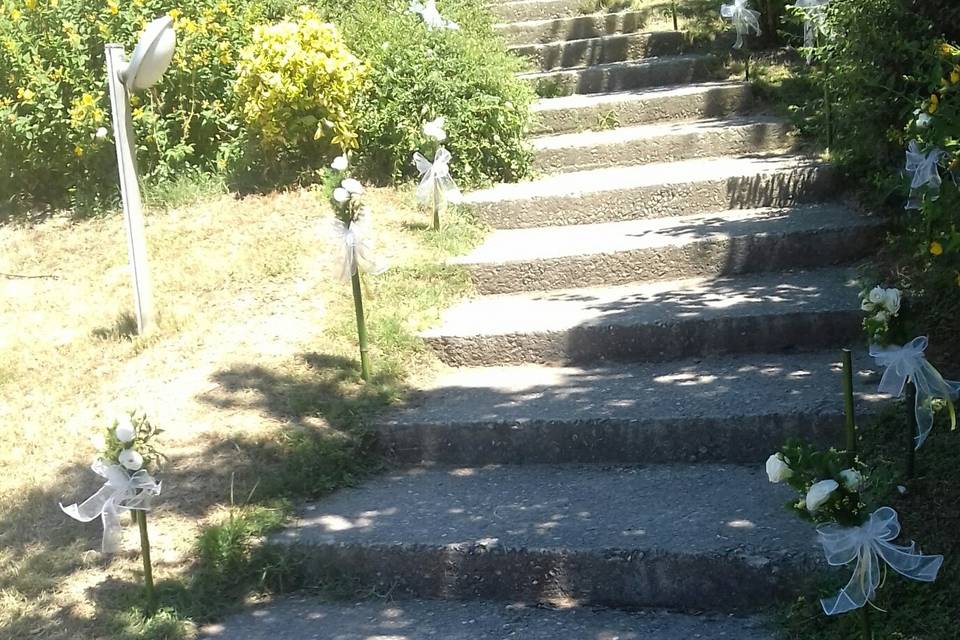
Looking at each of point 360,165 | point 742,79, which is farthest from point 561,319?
point 742,79

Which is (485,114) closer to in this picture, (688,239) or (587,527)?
(688,239)

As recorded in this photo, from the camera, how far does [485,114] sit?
6.98 m

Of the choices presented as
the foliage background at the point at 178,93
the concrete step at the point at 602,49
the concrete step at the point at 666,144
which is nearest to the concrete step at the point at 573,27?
the concrete step at the point at 602,49

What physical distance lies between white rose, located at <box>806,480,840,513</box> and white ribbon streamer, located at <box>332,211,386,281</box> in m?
2.68

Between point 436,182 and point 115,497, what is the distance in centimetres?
315

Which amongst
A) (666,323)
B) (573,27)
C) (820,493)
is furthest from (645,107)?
(820,493)

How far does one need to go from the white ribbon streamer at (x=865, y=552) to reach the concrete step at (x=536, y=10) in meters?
7.47

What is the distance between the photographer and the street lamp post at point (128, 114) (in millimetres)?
5411

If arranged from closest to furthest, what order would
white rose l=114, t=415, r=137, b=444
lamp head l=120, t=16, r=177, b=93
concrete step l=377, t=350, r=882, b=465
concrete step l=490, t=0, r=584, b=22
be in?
white rose l=114, t=415, r=137, b=444, concrete step l=377, t=350, r=882, b=465, lamp head l=120, t=16, r=177, b=93, concrete step l=490, t=0, r=584, b=22

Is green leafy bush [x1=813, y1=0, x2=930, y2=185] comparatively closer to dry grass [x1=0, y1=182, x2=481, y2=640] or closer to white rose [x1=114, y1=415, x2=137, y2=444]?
dry grass [x1=0, y1=182, x2=481, y2=640]

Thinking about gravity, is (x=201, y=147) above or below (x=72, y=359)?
above

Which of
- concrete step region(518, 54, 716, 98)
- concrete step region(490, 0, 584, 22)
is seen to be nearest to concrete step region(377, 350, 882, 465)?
concrete step region(518, 54, 716, 98)

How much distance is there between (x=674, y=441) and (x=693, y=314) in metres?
0.93

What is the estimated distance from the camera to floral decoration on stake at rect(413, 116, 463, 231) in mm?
6375
